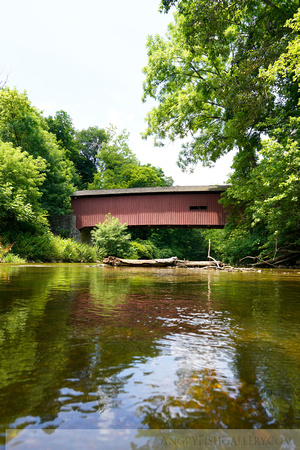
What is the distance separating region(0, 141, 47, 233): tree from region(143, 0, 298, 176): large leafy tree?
906 cm

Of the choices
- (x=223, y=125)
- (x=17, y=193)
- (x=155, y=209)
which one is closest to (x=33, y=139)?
(x=17, y=193)

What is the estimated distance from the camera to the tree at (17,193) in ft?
56.0

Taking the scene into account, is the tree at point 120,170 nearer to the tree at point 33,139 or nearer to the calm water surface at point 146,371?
the tree at point 33,139

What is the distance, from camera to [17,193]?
18.2 metres

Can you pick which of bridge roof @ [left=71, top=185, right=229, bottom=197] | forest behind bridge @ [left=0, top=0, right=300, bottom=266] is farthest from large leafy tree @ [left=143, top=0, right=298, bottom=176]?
bridge roof @ [left=71, top=185, right=229, bottom=197]

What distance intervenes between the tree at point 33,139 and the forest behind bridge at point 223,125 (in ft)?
0.26

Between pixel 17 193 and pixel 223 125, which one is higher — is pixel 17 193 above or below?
below

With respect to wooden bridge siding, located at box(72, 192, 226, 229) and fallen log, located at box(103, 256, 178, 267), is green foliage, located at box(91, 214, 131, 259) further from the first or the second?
fallen log, located at box(103, 256, 178, 267)

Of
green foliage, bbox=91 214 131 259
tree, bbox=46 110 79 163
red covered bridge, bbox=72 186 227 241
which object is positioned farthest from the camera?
tree, bbox=46 110 79 163

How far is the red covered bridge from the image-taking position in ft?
75.4

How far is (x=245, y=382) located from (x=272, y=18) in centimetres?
1817

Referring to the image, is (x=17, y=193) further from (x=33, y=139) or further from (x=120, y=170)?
(x=120, y=170)

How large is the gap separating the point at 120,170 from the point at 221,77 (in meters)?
24.5

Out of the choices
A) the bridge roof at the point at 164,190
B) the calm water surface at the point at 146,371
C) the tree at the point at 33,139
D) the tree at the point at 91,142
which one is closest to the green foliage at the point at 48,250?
the tree at the point at 33,139
